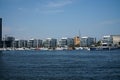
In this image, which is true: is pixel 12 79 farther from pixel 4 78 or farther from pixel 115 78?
pixel 115 78

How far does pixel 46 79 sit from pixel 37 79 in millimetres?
1177

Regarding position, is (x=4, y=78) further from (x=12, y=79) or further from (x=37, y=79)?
(x=37, y=79)

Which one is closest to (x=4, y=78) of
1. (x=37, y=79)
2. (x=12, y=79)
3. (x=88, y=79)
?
(x=12, y=79)

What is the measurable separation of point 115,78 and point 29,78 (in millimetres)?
11345

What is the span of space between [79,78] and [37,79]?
5.55m

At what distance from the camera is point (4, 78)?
1705 inches

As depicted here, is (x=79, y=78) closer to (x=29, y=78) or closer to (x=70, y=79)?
(x=70, y=79)

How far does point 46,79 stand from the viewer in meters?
42.0

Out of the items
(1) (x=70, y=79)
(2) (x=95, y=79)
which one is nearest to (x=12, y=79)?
(1) (x=70, y=79)

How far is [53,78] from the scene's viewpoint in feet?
141

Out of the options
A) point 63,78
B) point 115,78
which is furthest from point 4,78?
point 115,78

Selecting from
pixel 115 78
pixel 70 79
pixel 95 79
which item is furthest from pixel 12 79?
pixel 115 78

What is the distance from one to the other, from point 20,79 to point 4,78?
7.76ft

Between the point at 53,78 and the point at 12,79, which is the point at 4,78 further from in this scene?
the point at 53,78
